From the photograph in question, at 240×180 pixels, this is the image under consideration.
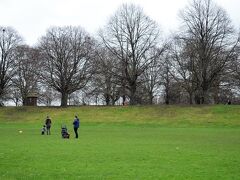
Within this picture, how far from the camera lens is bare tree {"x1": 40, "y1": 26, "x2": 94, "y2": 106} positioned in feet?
253

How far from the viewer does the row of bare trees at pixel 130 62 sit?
69.1 meters

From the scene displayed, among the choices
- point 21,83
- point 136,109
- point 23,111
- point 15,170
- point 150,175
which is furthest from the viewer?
point 21,83

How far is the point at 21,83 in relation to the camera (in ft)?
285

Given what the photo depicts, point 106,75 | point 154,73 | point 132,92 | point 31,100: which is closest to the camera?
point 106,75

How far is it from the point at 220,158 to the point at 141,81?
199ft

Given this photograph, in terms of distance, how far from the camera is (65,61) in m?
77.6

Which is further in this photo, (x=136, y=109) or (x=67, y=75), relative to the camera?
(x=67, y=75)

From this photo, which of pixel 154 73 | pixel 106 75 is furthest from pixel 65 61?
pixel 154 73

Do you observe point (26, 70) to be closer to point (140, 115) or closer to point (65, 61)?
point (65, 61)

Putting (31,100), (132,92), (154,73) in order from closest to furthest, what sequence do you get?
(132,92), (31,100), (154,73)

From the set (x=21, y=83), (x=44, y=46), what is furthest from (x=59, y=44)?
(x=21, y=83)

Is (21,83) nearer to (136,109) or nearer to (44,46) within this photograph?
(44,46)

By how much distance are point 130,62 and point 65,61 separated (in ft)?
39.2

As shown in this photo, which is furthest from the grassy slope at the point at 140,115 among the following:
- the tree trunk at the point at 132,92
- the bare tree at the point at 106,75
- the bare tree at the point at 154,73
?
the bare tree at the point at 154,73
